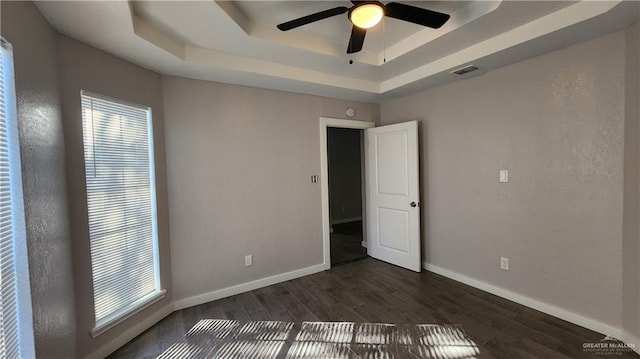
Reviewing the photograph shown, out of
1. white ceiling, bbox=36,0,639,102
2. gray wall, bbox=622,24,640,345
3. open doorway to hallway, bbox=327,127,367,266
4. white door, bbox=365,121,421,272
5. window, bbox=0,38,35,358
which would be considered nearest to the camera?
window, bbox=0,38,35,358

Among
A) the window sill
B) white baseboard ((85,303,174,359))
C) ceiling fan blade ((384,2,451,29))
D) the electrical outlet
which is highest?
ceiling fan blade ((384,2,451,29))

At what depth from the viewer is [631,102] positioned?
193 cm

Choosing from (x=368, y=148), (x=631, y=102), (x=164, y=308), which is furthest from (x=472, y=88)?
(x=164, y=308)

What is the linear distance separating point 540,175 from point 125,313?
381 cm

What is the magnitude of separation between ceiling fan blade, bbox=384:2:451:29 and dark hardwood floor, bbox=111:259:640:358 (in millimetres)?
2378

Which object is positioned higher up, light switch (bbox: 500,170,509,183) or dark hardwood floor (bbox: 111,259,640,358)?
light switch (bbox: 500,170,509,183)

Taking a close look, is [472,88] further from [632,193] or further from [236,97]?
[236,97]

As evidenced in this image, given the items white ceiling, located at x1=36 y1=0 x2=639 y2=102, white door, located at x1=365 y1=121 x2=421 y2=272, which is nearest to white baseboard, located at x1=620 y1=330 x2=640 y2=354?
white door, located at x1=365 y1=121 x2=421 y2=272

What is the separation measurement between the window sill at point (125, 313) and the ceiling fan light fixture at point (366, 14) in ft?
9.32

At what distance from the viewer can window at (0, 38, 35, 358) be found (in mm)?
1193

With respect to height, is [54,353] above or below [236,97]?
below

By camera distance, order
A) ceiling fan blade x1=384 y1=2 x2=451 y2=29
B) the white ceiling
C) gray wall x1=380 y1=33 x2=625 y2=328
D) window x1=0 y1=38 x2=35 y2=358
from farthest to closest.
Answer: gray wall x1=380 y1=33 x2=625 y2=328 < the white ceiling < ceiling fan blade x1=384 y1=2 x2=451 y2=29 < window x1=0 y1=38 x2=35 y2=358

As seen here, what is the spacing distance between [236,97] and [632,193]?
3.52 metres

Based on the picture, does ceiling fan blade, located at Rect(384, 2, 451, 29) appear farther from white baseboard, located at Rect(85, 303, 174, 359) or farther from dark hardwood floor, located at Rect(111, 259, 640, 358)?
white baseboard, located at Rect(85, 303, 174, 359)
